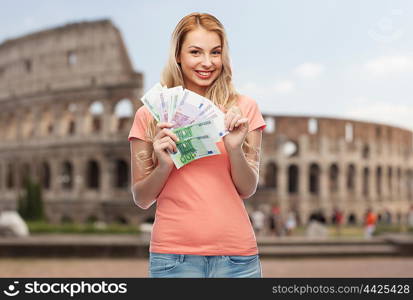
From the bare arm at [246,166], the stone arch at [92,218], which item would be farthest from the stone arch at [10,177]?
the bare arm at [246,166]

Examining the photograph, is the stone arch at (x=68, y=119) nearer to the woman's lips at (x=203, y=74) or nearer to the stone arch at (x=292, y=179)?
the stone arch at (x=292, y=179)

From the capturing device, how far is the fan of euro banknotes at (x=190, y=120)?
8.36ft

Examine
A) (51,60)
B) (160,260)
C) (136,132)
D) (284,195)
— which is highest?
(51,60)

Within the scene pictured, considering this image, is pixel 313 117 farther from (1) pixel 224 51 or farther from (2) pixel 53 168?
(1) pixel 224 51

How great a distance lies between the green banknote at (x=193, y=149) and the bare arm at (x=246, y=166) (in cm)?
10

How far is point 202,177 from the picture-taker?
104 inches

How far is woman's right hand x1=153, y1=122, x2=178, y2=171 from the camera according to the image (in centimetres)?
257

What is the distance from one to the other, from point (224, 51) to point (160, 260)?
3.69ft

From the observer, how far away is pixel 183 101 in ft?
8.36

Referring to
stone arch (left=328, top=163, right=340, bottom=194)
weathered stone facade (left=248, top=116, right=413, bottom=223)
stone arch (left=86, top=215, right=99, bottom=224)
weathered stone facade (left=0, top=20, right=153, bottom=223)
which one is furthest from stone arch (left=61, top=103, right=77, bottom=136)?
stone arch (left=328, top=163, right=340, bottom=194)

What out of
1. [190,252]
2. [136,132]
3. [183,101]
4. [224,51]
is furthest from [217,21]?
[190,252]

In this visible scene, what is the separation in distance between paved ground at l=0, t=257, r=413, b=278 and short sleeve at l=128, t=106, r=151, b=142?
8818mm

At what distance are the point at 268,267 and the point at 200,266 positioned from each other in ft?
33.2

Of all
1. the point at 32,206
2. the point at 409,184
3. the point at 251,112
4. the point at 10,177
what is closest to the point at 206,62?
the point at 251,112
